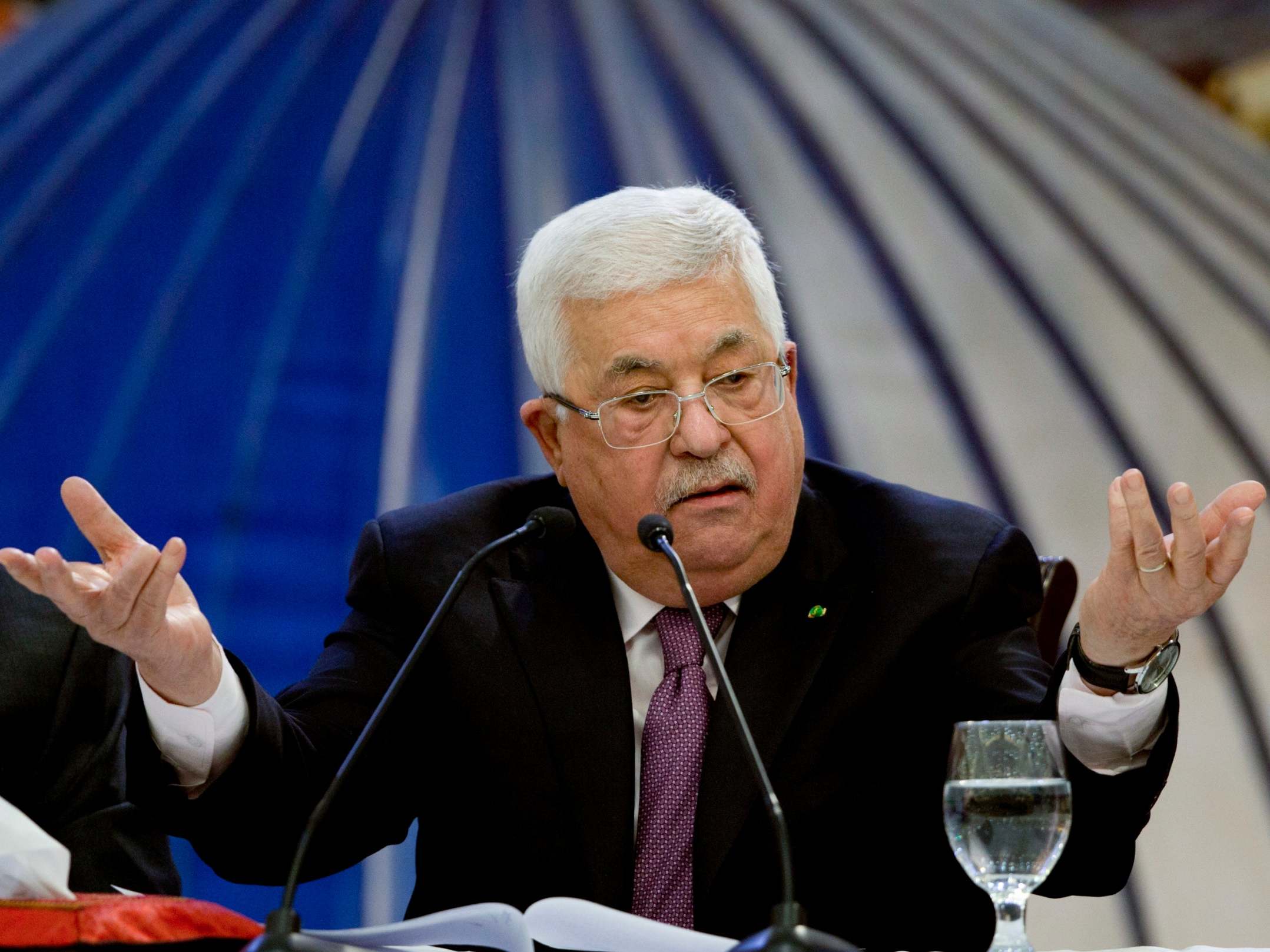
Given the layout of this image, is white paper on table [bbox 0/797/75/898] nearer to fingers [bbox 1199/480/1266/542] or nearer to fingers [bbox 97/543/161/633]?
fingers [bbox 97/543/161/633]

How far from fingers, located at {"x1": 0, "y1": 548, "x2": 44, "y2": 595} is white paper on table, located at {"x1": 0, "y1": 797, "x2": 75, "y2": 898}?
0.25 meters

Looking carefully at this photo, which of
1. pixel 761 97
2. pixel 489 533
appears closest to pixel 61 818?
pixel 489 533

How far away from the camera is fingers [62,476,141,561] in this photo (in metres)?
1.43

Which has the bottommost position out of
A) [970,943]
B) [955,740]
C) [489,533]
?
[970,943]

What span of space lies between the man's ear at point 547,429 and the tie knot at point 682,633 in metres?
0.26

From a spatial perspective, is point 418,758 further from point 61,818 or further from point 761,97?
point 761,97

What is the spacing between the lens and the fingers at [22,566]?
1327mm

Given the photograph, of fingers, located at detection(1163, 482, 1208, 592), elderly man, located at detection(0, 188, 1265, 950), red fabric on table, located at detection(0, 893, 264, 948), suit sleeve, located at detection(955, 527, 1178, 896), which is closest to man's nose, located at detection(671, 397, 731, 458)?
elderly man, located at detection(0, 188, 1265, 950)

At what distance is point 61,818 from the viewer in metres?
1.67

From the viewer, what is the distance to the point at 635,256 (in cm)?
189

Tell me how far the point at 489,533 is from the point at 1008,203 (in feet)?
33.4

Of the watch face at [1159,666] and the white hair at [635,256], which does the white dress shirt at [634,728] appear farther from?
the white hair at [635,256]

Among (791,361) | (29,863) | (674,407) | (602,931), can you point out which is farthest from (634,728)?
(29,863)

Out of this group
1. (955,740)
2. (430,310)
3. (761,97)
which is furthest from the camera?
(761,97)
